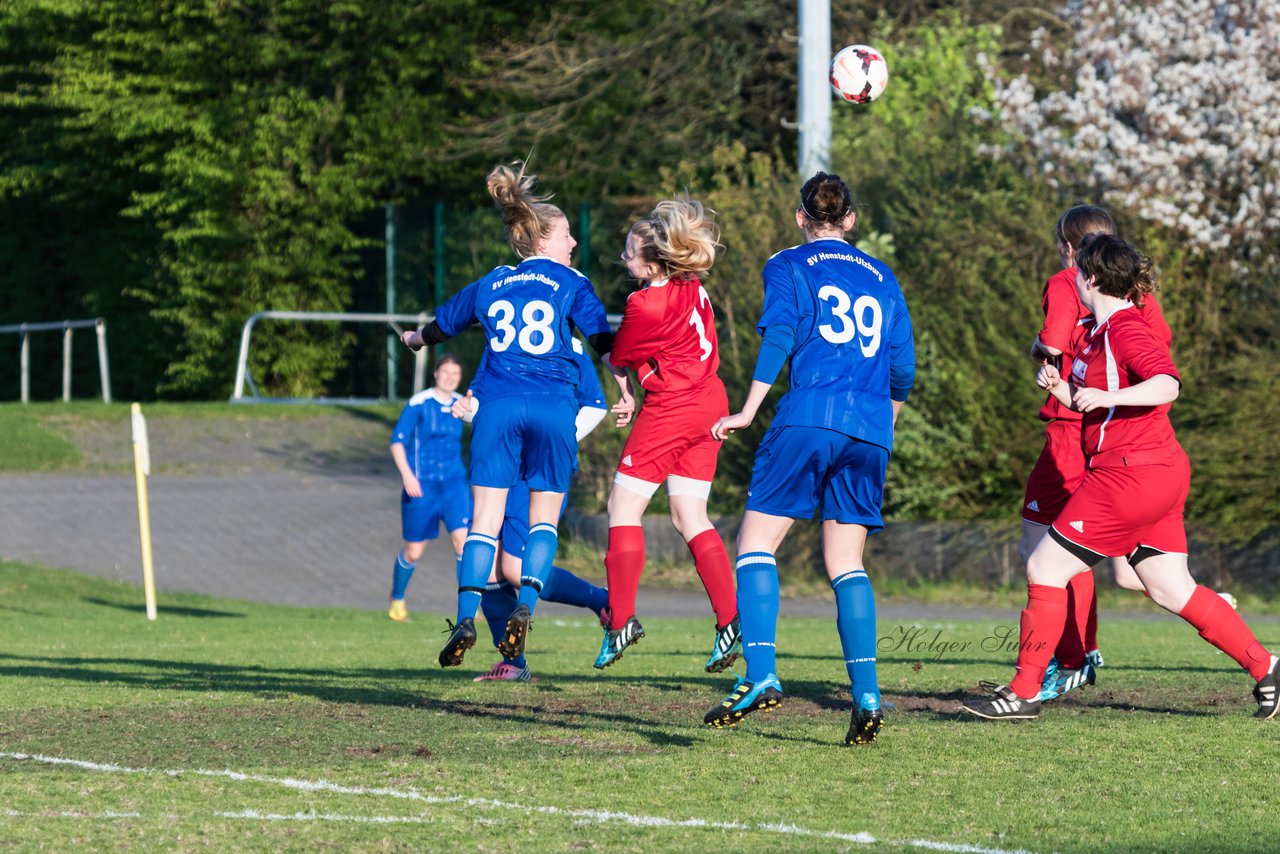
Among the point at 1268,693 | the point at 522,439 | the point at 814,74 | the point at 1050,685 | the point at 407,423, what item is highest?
the point at 814,74

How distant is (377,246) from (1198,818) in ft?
84.3

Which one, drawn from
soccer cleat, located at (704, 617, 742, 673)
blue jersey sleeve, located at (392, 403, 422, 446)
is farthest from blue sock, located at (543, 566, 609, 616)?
blue jersey sleeve, located at (392, 403, 422, 446)

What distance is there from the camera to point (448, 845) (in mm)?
5012

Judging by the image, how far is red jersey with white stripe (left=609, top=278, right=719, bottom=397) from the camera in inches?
305

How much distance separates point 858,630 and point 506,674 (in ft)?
8.73

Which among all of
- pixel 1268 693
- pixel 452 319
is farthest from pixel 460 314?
pixel 1268 693

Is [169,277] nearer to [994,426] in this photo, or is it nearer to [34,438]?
[34,438]

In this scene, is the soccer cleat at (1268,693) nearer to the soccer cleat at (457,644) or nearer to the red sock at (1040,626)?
the red sock at (1040,626)

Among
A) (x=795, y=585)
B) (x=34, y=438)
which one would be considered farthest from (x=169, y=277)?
(x=795, y=585)

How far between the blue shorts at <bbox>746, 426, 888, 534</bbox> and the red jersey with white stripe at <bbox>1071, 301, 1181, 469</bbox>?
95 centimetres

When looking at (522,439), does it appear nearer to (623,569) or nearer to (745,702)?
(623,569)

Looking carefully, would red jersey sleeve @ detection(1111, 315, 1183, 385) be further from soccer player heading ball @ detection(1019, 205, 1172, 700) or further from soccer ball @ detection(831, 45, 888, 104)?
soccer ball @ detection(831, 45, 888, 104)

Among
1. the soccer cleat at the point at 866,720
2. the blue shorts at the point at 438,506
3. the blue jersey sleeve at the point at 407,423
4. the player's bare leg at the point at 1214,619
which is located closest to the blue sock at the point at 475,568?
the soccer cleat at the point at 866,720

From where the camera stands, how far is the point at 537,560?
7934 millimetres
